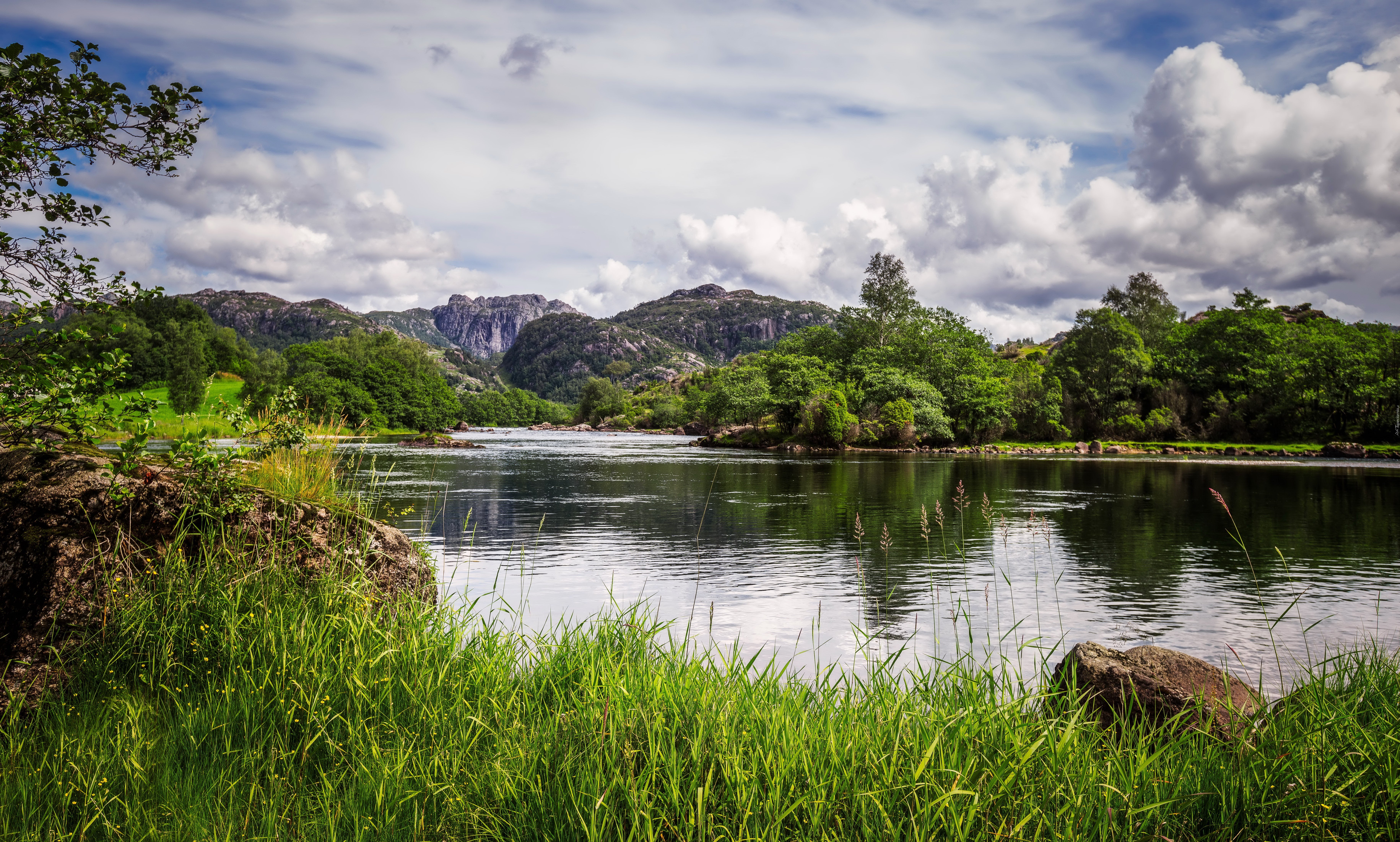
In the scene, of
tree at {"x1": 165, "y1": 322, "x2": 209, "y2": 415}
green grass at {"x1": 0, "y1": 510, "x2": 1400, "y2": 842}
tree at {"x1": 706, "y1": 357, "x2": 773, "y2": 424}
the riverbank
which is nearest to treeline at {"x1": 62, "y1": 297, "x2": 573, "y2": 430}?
tree at {"x1": 165, "y1": 322, "x2": 209, "y2": 415}

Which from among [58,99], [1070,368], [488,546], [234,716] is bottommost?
[488,546]

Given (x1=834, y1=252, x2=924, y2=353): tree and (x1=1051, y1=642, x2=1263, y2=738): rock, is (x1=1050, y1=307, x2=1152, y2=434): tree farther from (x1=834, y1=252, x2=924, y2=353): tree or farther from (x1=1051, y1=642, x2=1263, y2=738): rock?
(x1=1051, y1=642, x2=1263, y2=738): rock

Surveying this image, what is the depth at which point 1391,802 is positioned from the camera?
3275 millimetres

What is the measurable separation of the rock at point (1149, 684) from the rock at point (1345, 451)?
6673cm

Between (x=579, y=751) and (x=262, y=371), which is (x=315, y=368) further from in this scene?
(x=579, y=751)

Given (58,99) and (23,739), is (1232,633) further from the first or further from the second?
(58,99)

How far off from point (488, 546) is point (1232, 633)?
48.0 feet


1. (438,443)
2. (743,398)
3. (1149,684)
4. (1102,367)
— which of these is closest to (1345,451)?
(1102,367)

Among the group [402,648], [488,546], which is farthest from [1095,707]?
[488,546]

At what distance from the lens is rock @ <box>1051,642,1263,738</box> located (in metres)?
→ 5.39

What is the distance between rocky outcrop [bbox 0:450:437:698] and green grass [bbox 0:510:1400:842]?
7.3 inches

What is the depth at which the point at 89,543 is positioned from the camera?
5.38 metres

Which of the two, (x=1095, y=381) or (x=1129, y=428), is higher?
(x=1095, y=381)

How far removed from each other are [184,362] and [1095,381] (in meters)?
94.7
